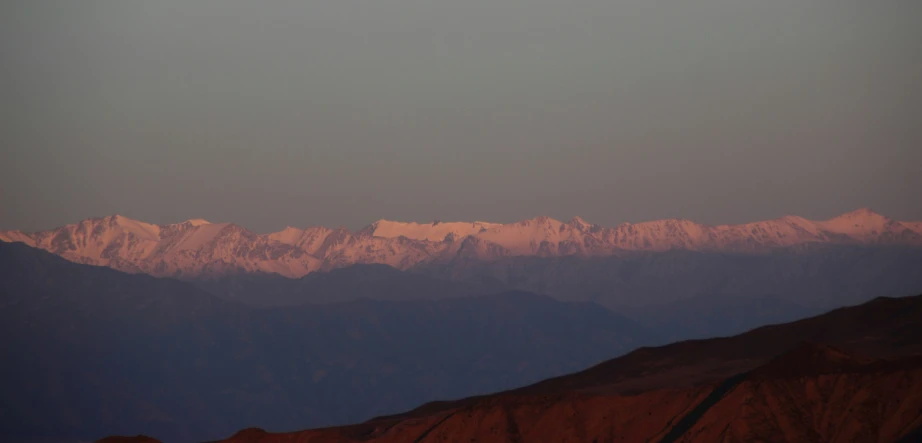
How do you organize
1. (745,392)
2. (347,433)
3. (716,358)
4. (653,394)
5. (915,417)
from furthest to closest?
1. (716,358)
2. (347,433)
3. (653,394)
4. (745,392)
5. (915,417)

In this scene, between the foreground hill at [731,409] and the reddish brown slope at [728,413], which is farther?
the foreground hill at [731,409]

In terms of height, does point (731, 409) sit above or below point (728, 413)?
above

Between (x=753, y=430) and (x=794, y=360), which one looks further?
(x=794, y=360)

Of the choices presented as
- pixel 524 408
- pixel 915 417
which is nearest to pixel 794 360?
pixel 915 417

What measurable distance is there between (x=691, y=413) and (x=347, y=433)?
49131 millimetres

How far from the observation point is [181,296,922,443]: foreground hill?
137 m

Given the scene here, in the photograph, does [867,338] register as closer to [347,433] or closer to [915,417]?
[915,417]

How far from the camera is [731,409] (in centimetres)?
14200

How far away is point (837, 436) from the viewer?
137 meters

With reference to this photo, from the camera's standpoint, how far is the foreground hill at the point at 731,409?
450ft

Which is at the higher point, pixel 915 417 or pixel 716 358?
pixel 716 358

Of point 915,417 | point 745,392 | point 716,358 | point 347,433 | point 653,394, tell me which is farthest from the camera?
point 716,358

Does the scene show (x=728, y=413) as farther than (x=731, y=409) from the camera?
No

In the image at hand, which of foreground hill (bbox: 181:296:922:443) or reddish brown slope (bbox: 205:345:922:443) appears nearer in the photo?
reddish brown slope (bbox: 205:345:922:443)
